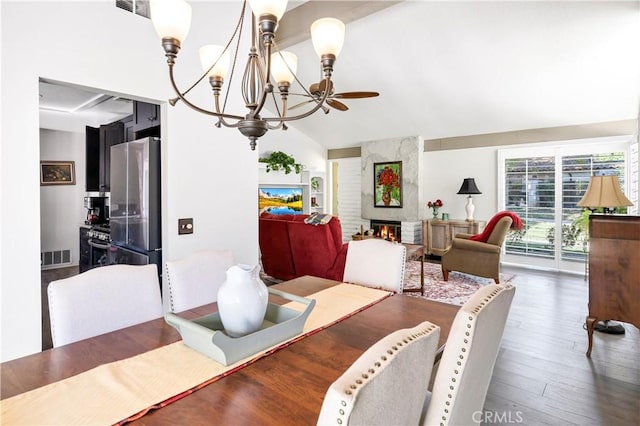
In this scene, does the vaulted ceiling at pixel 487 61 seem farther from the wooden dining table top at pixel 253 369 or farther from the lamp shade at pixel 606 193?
the wooden dining table top at pixel 253 369

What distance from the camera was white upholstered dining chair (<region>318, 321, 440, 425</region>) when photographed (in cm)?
62

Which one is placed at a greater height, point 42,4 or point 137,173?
point 42,4

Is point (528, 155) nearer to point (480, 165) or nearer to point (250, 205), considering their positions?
point (480, 165)

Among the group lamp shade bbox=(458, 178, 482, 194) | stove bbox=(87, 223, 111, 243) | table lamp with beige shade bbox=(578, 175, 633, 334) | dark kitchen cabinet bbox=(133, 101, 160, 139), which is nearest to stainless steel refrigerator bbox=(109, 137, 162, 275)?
dark kitchen cabinet bbox=(133, 101, 160, 139)

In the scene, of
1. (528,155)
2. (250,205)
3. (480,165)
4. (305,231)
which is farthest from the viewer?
(480,165)

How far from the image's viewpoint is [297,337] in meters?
1.44

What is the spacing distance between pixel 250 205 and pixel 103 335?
1.83 meters

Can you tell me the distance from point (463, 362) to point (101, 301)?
153 cm

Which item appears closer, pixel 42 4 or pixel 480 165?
pixel 42 4

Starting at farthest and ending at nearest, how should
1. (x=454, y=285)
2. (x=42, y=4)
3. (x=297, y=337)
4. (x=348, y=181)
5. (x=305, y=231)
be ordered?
(x=348, y=181) → (x=454, y=285) → (x=305, y=231) → (x=42, y=4) → (x=297, y=337)

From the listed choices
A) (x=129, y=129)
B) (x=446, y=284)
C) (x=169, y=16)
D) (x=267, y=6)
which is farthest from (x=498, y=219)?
(x=129, y=129)

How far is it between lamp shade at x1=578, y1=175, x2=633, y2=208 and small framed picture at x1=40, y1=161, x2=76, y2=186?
7.61 m

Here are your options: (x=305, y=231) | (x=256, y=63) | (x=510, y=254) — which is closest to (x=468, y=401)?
(x=256, y=63)

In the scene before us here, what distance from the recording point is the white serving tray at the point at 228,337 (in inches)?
A: 47.3
